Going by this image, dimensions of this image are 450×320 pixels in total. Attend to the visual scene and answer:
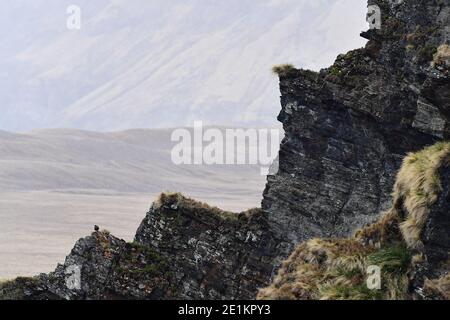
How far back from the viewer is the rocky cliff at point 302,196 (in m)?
16.0

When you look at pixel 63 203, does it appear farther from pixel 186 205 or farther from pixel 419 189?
pixel 419 189

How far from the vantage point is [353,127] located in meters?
16.7

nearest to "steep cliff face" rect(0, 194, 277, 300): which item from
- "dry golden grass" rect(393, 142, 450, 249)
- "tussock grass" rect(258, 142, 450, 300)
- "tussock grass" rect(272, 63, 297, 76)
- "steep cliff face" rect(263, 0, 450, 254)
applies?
"steep cliff face" rect(263, 0, 450, 254)

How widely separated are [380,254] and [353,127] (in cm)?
519

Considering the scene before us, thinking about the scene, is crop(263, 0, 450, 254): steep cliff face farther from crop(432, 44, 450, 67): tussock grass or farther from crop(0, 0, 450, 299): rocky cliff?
crop(432, 44, 450, 67): tussock grass

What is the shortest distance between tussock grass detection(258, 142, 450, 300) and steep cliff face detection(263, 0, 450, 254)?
2.60m

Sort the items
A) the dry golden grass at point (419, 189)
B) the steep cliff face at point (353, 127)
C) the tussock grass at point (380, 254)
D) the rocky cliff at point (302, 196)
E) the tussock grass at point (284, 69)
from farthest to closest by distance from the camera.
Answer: the tussock grass at point (284, 69) < the rocky cliff at point (302, 196) < the steep cliff face at point (353, 127) < the dry golden grass at point (419, 189) < the tussock grass at point (380, 254)

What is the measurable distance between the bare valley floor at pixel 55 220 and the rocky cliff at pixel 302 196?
241 ft

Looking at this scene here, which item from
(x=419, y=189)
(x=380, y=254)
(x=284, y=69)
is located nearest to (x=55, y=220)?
(x=284, y=69)

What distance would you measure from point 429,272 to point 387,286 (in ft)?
2.03

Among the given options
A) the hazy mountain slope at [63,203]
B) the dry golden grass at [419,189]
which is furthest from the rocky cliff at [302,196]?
the hazy mountain slope at [63,203]

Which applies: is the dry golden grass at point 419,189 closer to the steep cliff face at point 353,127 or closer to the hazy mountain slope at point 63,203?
the steep cliff face at point 353,127
